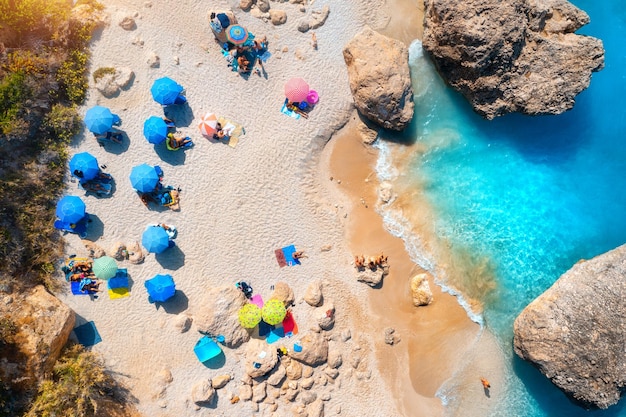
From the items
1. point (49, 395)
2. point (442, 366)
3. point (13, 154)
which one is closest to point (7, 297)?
point (49, 395)

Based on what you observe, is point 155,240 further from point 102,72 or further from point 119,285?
point 102,72

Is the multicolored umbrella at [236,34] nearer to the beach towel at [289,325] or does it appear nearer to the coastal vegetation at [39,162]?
the coastal vegetation at [39,162]

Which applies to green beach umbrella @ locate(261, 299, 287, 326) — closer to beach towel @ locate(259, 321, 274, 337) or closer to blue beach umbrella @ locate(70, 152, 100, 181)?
beach towel @ locate(259, 321, 274, 337)

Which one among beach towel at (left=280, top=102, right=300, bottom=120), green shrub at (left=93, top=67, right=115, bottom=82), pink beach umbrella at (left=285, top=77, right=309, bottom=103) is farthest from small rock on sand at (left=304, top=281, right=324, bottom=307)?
green shrub at (left=93, top=67, right=115, bottom=82)

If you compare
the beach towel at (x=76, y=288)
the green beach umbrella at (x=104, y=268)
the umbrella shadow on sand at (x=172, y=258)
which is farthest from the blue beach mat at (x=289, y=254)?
the beach towel at (x=76, y=288)

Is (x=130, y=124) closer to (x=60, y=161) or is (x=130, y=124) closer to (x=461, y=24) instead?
(x=60, y=161)

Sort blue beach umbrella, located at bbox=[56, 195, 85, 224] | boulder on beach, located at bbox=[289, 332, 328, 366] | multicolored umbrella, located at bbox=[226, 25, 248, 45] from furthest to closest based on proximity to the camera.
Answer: boulder on beach, located at bbox=[289, 332, 328, 366]
multicolored umbrella, located at bbox=[226, 25, 248, 45]
blue beach umbrella, located at bbox=[56, 195, 85, 224]
